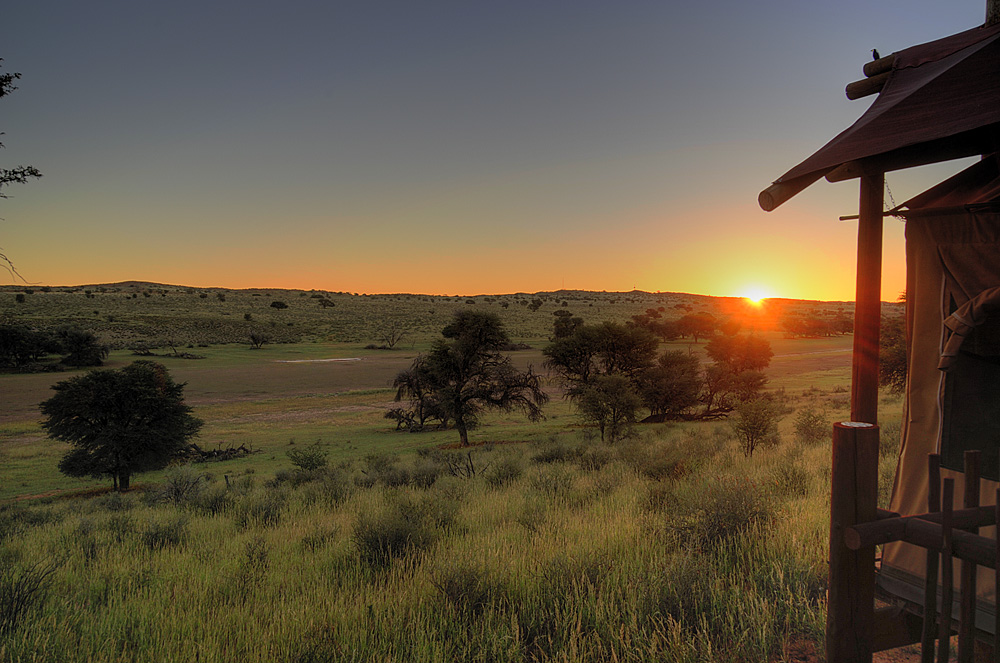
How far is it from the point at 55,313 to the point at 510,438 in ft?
314

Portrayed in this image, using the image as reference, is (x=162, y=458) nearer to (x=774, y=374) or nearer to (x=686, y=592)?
(x=686, y=592)

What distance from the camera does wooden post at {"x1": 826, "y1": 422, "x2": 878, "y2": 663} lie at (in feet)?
10.2

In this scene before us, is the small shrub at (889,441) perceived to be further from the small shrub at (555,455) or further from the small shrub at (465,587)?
the small shrub at (465,587)

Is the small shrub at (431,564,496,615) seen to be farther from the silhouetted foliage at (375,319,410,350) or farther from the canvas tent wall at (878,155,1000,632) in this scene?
the silhouetted foliage at (375,319,410,350)

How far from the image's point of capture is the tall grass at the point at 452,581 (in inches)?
163

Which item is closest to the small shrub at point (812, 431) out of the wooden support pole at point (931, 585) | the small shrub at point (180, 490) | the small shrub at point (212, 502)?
the wooden support pole at point (931, 585)

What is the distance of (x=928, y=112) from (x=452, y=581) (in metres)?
5.41

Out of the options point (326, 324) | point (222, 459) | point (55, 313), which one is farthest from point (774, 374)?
point (55, 313)

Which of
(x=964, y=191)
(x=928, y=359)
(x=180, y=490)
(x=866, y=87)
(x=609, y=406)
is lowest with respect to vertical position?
(x=180, y=490)

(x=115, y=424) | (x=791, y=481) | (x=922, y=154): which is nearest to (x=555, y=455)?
(x=791, y=481)

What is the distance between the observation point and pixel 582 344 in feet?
127

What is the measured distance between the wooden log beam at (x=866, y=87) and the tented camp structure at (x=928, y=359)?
0.04 ft

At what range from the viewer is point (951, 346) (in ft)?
12.3

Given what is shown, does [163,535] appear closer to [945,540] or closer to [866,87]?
[945,540]
